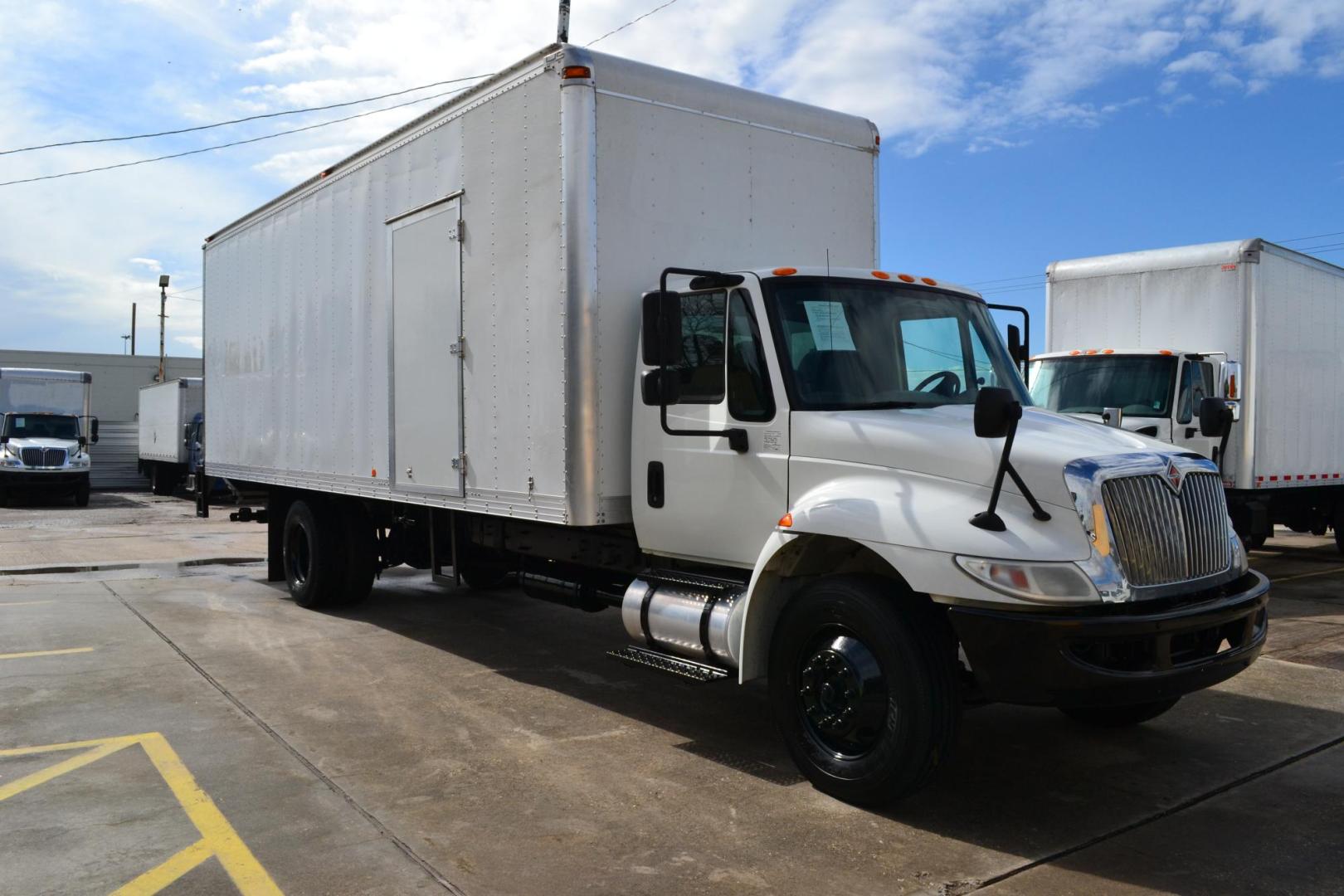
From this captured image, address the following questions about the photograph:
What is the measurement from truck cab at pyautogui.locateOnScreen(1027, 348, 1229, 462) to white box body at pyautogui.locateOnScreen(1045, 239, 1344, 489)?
0.38 metres

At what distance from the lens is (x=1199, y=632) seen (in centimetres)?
466

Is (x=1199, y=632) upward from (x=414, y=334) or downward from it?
downward

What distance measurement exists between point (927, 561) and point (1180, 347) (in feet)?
29.5

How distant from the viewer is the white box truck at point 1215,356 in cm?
1139

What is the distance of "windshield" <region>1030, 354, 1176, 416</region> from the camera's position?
446 inches

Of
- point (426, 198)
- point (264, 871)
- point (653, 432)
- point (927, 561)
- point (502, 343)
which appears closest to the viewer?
point (264, 871)

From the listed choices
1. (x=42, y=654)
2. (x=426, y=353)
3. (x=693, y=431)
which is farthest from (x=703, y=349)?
(x=42, y=654)

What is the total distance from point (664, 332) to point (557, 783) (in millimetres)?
2341

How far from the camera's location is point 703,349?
5.86 meters

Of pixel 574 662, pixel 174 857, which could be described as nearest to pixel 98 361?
pixel 574 662

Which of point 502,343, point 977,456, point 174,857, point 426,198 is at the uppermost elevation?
point 426,198

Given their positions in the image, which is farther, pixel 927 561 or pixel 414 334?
pixel 414 334

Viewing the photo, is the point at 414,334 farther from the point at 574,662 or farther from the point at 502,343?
the point at 574,662

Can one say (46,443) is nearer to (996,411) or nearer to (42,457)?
(42,457)
